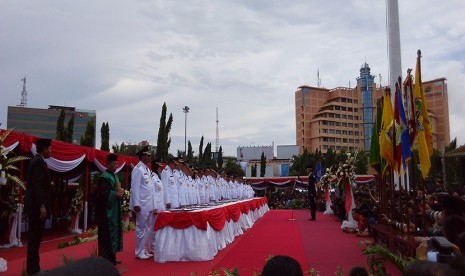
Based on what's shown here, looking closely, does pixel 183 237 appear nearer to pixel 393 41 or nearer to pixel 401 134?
pixel 401 134

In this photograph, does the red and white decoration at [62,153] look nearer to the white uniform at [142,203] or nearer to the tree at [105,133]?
the white uniform at [142,203]

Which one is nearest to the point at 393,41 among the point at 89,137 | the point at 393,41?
the point at 393,41

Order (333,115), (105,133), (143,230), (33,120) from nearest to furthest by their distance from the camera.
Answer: (143,230)
(105,133)
(33,120)
(333,115)

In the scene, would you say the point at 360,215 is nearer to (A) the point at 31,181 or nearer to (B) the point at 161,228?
(B) the point at 161,228

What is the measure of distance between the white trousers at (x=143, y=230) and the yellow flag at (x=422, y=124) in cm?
395

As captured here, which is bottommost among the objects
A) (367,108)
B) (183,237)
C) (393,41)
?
(183,237)

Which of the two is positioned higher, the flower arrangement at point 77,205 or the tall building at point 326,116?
the tall building at point 326,116

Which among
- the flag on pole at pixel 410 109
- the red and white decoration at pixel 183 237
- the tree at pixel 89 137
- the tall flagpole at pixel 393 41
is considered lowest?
the red and white decoration at pixel 183 237

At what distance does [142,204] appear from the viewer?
6.50 m

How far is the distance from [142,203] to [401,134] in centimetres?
389

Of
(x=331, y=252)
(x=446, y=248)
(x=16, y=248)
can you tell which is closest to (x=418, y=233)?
(x=331, y=252)

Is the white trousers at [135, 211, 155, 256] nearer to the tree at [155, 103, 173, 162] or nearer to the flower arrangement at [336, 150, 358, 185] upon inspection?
the flower arrangement at [336, 150, 358, 185]

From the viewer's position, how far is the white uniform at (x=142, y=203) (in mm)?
6395

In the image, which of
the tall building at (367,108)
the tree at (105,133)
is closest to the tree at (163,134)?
the tree at (105,133)
